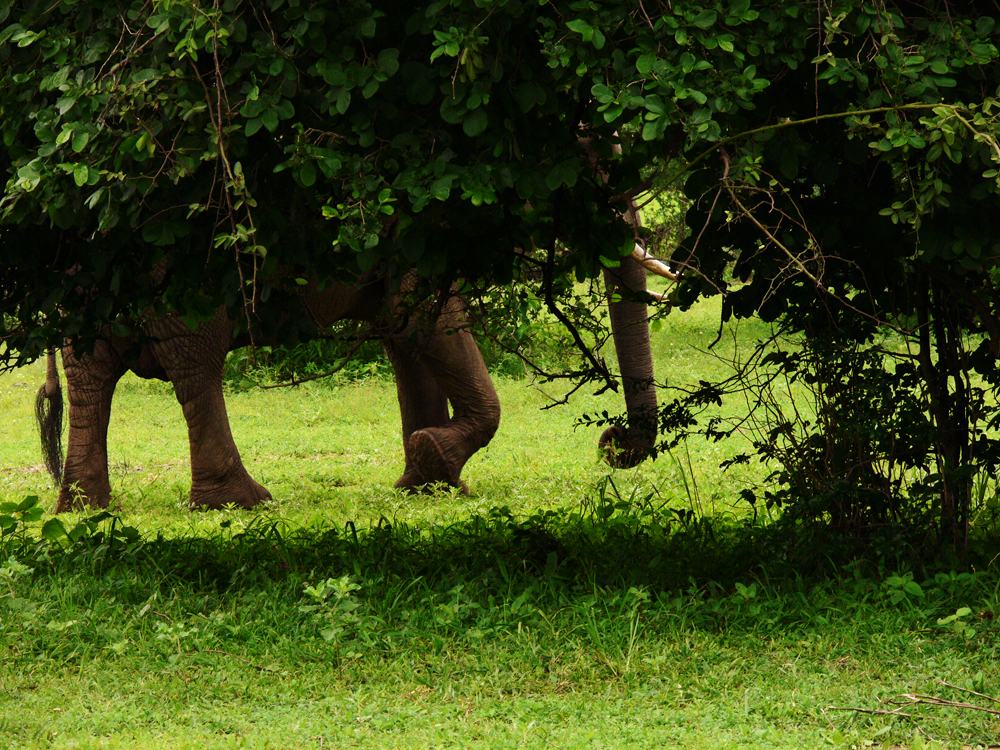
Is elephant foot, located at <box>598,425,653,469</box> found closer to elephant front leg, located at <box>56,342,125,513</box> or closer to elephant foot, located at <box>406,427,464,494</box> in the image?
elephant foot, located at <box>406,427,464,494</box>

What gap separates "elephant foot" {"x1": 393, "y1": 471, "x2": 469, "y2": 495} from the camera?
8820 mm

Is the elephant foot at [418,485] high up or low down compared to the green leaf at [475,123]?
down

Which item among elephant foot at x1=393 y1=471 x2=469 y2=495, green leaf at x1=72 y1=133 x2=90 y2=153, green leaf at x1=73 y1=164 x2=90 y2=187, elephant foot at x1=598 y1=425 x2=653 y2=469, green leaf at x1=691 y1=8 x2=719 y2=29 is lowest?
elephant foot at x1=393 y1=471 x2=469 y2=495

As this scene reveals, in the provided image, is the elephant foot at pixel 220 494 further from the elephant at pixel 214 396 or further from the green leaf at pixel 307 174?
the green leaf at pixel 307 174

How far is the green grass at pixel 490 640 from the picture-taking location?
3.92 meters

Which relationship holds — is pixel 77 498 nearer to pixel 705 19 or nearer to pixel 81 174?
pixel 81 174

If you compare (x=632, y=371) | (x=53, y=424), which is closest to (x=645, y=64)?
Result: (x=632, y=371)

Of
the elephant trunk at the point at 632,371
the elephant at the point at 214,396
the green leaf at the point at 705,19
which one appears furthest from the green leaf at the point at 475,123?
the elephant at the point at 214,396

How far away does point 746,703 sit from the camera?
403 cm

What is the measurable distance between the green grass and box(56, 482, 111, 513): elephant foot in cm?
252

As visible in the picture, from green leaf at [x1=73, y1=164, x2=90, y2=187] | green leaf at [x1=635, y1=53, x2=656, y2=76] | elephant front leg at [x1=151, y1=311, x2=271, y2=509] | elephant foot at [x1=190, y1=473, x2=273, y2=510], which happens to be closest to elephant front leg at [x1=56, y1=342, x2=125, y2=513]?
elephant front leg at [x1=151, y1=311, x2=271, y2=509]

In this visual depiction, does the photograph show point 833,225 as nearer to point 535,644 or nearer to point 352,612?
Result: point 535,644

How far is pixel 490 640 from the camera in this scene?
182 inches

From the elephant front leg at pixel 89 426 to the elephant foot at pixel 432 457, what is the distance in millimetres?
2233
